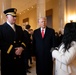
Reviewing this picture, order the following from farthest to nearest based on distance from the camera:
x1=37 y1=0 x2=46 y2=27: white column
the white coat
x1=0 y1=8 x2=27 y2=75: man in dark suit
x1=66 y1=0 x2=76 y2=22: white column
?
x1=66 y1=0 x2=76 y2=22: white column → x1=37 y1=0 x2=46 y2=27: white column → x1=0 y1=8 x2=27 y2=75: man in dark suit → the white coat

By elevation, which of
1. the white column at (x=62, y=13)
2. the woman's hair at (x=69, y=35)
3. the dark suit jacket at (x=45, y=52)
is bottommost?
the dark suit jacket at (x=45, y=52)

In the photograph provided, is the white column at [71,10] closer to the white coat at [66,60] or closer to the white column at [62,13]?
the white column at [62,13]

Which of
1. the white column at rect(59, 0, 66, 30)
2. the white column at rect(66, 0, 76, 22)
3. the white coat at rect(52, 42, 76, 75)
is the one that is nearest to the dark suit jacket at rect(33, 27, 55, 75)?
the white coat at rect(52, 42, 76, 75)

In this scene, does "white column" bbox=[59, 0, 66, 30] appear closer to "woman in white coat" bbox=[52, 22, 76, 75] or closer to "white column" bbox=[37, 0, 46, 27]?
"white column" bbox=[37, 0, 46, 27]

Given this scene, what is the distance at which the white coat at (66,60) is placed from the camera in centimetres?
242

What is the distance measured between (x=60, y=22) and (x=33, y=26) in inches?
283

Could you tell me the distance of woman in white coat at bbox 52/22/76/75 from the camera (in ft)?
7.95

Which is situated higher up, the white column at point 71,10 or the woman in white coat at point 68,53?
the white column at point 71,10

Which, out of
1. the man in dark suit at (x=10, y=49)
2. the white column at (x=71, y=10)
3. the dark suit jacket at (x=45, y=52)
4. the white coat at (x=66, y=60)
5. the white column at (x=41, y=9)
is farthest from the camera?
the white column at (x=71, y=10)

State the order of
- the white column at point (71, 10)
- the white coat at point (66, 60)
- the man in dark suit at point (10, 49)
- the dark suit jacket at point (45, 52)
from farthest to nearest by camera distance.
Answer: the white column at point (71, 10), the dark suit jacket at point (45, 52), the man in dark suit at point (10, 49), the white coat at point (66, 60)

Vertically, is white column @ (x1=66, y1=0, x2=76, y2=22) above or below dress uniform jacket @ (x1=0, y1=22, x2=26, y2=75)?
above

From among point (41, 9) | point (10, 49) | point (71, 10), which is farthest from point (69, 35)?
point (71, 10)

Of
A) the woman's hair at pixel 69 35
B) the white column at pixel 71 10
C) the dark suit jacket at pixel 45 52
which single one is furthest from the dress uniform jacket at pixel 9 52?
the white column at pixel 71 10

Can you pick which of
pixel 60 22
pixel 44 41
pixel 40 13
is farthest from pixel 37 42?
pixel 60 22
